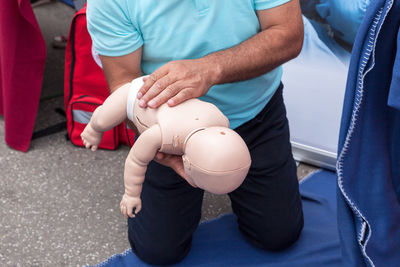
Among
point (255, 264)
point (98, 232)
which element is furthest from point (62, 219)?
point (255, 264)

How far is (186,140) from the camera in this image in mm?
939

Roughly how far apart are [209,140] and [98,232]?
802 millimetres

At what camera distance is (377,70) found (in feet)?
2.94

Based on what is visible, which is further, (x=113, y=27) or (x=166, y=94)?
(x=113, y=27)

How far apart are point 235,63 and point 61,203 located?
0.86m

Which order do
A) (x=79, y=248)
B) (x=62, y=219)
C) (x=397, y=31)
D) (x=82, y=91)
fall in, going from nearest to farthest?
(x=397, y=31) → (x=79, y=248) → (x=62, y=219) → (x=82, y=91)

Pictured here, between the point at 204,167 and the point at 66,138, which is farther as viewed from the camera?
the point at 66,138

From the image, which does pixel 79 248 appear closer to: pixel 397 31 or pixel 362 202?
pixel 362 202

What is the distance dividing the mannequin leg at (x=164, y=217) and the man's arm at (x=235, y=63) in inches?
13.8

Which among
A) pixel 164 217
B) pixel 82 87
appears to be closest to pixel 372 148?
pixel 164 217

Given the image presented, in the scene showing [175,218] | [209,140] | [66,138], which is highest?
[209,140]

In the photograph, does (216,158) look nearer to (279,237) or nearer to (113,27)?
(113,27)

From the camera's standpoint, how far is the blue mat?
1.43 m

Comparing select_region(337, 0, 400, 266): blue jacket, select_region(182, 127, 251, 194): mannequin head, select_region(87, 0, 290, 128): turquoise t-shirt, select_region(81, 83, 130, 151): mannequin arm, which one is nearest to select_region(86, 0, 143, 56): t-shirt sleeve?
select_region(87, 0, 290, 128): turquoise t-shirt
